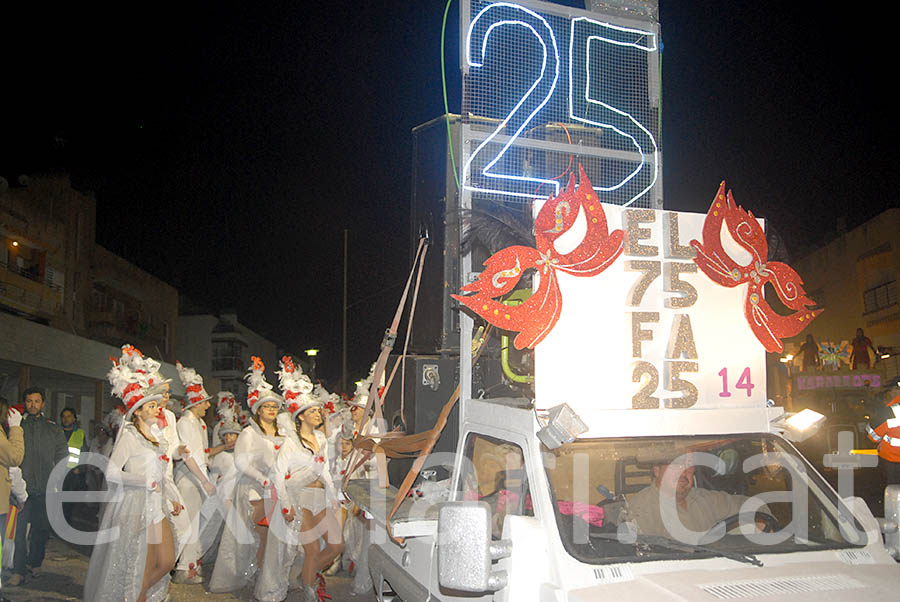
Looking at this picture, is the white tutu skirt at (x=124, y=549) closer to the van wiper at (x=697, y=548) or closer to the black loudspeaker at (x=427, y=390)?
the black loudspeaker at (x=427, y=390)

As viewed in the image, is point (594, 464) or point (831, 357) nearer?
point (594, 464)

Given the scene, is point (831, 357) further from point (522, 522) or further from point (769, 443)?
point (522, 522)

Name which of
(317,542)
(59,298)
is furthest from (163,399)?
(59,298)

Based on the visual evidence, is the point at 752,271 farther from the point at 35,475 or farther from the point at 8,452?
the point at 35,475

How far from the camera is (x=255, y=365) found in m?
9.05

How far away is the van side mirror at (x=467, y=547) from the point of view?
2.61m

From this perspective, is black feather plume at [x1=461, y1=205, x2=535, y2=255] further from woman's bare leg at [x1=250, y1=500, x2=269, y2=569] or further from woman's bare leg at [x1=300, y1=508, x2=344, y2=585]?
woman's bare leg at [x1=250, y1=500, x2=269, y2=569]

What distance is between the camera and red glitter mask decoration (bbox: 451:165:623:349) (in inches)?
134

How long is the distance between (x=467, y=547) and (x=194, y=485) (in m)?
7.57

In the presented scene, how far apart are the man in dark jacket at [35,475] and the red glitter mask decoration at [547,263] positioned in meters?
7.40

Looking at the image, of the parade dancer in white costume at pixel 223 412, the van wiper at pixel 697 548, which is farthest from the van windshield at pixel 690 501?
the parade dancer in white costume at pixel 223 412

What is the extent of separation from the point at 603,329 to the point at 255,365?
6.37m

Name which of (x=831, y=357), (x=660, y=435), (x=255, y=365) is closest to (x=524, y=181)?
(x=660, y=435)

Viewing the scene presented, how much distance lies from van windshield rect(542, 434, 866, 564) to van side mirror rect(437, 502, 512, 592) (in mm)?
447
